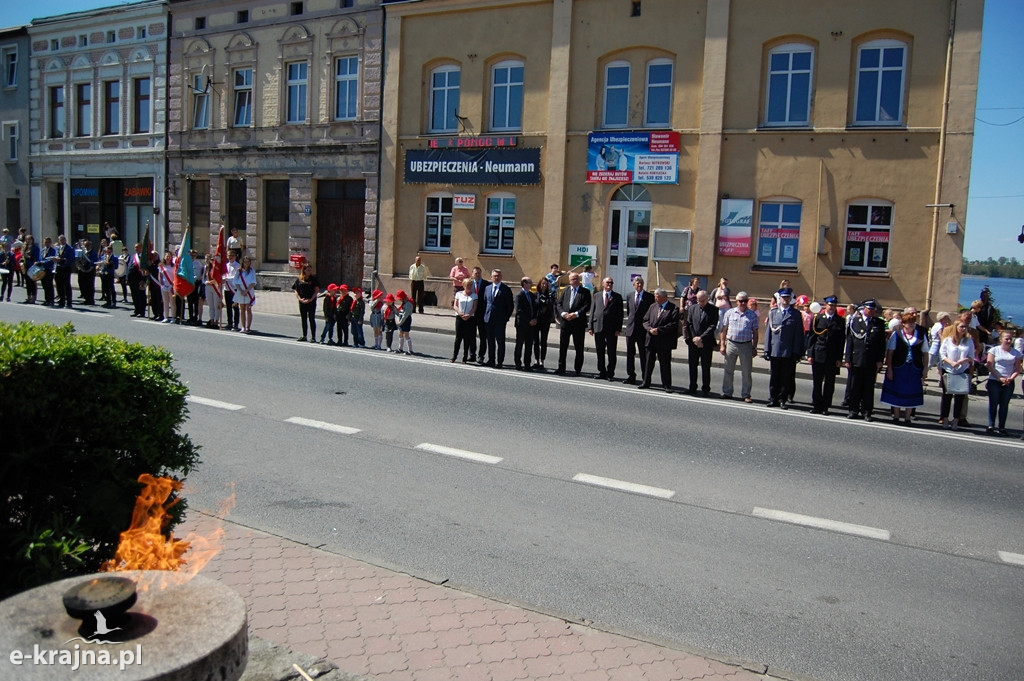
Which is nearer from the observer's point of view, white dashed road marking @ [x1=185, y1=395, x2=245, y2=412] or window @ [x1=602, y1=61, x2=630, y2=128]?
white dashed road marking @ [x1=185, y1=395, x2=245, y2=412]

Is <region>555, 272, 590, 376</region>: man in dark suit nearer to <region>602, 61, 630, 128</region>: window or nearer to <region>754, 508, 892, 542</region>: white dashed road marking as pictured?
<region>754, 508, 892, 542</region>: white dashed road marking

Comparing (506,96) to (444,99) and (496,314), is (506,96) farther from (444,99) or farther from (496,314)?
(496,314)

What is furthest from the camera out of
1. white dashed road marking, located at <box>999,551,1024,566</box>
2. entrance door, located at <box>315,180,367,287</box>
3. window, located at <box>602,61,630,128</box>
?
entrance door, located at <box>315,180,367,287</box>

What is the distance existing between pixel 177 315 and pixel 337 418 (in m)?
11.4

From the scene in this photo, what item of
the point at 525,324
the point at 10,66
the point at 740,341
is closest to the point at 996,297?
the point at 740,341

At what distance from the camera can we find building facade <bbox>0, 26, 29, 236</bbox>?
36.0m

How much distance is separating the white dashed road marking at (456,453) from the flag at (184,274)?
12199 millimetres

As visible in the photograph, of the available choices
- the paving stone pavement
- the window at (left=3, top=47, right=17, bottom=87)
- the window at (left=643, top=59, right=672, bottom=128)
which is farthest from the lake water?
the window at (left=3, top=47, right=17, bottom=87)

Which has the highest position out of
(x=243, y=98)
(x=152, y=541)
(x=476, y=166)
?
(x=243, y=98)

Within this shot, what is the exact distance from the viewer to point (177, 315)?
19.8 meters

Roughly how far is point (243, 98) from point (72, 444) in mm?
28446

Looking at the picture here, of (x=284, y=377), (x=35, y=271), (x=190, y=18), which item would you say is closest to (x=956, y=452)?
(x=284, y=377)

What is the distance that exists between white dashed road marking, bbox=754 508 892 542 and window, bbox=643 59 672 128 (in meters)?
17.2

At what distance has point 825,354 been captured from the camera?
13.1 m
